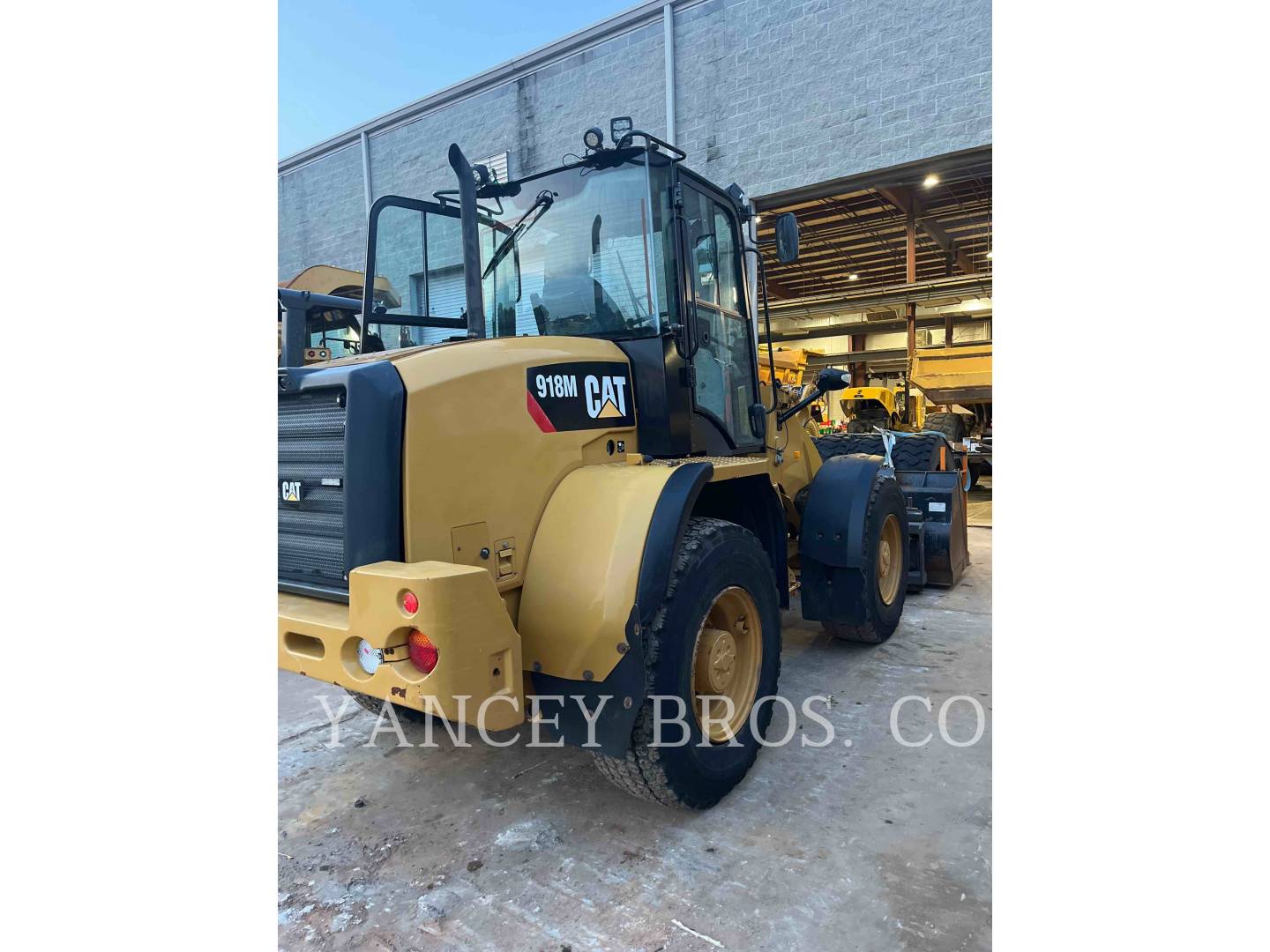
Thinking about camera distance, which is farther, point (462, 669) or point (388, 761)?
point (388, 761)

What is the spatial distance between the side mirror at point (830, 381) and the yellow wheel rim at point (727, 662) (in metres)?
1.57

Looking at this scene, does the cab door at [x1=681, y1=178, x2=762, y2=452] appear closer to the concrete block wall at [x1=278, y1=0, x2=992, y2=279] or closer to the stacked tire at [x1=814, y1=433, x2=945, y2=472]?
the stacked tire at [x1=814, y1=433, x2=945, y2=472]

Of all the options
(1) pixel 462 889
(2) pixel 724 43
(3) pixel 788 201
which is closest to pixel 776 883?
(1) pixel 462 889

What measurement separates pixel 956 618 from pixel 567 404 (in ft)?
12.5

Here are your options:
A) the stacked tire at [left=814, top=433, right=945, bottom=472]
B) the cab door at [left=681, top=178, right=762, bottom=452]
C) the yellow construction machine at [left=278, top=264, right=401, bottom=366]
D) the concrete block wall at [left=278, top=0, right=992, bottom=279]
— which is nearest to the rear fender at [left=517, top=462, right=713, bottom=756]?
the cab door at [left=681, top=178, right=762, bottom=452]

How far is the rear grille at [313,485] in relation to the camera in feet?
8.03

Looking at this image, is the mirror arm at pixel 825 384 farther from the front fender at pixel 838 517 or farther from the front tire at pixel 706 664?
the front tire at pixel 706 664

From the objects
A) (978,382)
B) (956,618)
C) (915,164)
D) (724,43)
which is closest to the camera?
(956,618)

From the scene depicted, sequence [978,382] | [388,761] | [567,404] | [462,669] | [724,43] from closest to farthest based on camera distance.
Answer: [462,669] < [567,404] < [388,761] < [724,43] < [978,382]

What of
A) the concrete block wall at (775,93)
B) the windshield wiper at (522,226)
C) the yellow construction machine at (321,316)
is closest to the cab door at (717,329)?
the windshield wiper at (522,226)

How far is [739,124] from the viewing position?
9.02 m

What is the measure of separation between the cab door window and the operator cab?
1 centimetres

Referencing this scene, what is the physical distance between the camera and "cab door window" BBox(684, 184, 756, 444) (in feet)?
11.4

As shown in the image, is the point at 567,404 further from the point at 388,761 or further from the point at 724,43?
the point at 724,43
